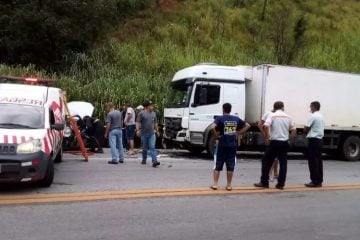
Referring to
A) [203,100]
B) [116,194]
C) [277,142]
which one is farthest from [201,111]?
[116,194]

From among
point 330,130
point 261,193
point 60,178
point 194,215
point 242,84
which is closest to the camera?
point 194,215

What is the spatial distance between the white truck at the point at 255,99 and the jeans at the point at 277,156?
6.23 metres

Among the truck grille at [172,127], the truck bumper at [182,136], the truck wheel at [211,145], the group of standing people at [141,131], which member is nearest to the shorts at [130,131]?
the truck grille at [172,127]

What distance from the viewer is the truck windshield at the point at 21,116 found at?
1112 centimetres

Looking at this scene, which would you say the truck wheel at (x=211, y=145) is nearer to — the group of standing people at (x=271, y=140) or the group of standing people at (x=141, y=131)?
the group of standing people at (x=141, y=131)

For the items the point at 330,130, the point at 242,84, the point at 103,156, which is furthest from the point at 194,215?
the point at 330,130

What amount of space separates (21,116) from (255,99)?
9498mm

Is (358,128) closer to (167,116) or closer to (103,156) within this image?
(167,116)

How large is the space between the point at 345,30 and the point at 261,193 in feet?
101

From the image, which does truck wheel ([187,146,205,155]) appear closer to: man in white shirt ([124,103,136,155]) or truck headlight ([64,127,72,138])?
man in white shirt ([124,103,136,155])

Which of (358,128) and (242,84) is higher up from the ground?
(242,84)

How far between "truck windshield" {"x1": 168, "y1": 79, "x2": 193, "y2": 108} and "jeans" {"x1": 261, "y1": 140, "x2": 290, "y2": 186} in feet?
22.4

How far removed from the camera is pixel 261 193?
11398 millimetres

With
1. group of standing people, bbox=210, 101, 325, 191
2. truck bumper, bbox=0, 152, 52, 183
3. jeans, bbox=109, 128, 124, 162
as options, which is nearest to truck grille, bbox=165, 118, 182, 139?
jeans, bbox=109, 128, 124, 162
